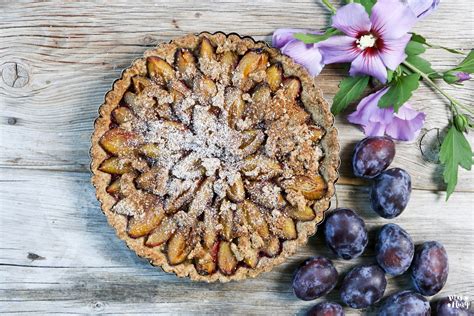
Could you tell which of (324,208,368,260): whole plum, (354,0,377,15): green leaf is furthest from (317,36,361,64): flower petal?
(324,208,368,260): whole plum

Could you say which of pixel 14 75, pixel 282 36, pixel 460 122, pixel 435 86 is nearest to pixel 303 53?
pixel 282 36

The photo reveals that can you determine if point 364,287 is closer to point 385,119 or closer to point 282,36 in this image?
point 385,119

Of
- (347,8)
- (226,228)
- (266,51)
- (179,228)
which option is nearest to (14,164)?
(179,228)

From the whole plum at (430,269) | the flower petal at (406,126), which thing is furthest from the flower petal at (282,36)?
the whole plum at (430,269)

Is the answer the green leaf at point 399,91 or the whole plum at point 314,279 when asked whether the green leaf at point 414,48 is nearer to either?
the green leaf at point 399,91

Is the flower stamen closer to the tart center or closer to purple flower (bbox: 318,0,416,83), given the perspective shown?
purple flower (bbox: 318,0,416,83)
